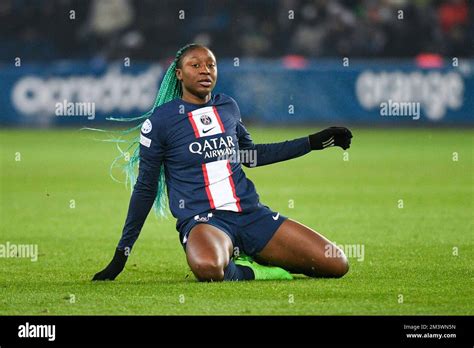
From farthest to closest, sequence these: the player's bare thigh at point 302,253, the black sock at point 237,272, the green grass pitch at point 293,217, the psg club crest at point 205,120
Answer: the psg club crest at point 205,120 < the player's bare thigh at point 302,253 < the black sock at point 237,272 < the green grass pitch at point 293,217

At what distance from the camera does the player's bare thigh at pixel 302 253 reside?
8797mm

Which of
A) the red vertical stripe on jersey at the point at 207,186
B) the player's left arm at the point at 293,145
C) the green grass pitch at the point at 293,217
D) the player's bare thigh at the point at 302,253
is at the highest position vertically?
the player's left arm at the point at 293,145

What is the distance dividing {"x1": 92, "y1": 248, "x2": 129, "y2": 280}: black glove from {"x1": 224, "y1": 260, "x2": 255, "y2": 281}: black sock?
2.58 feet

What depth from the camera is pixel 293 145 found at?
906 cm

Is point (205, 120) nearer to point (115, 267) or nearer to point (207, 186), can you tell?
point (207, 186)

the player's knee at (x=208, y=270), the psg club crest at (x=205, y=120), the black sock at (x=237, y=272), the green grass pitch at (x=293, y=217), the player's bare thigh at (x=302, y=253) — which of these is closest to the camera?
the green grass pitch at (x=293, y=217)

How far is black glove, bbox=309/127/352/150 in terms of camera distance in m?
8.87

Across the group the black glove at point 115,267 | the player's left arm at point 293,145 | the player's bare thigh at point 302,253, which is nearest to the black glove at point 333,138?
the player's left arm at point 293,145

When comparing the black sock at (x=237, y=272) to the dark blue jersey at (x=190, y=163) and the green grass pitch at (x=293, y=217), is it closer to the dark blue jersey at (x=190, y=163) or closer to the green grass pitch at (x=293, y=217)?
the green grass pitch at (x=293, y=217)

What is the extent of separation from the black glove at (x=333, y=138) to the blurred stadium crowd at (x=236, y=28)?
19.4 metres

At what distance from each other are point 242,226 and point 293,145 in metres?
0.78

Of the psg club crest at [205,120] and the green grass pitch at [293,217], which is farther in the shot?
the psg club crest at [205,120]

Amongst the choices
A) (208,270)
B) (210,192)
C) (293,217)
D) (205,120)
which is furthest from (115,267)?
(293,217)
